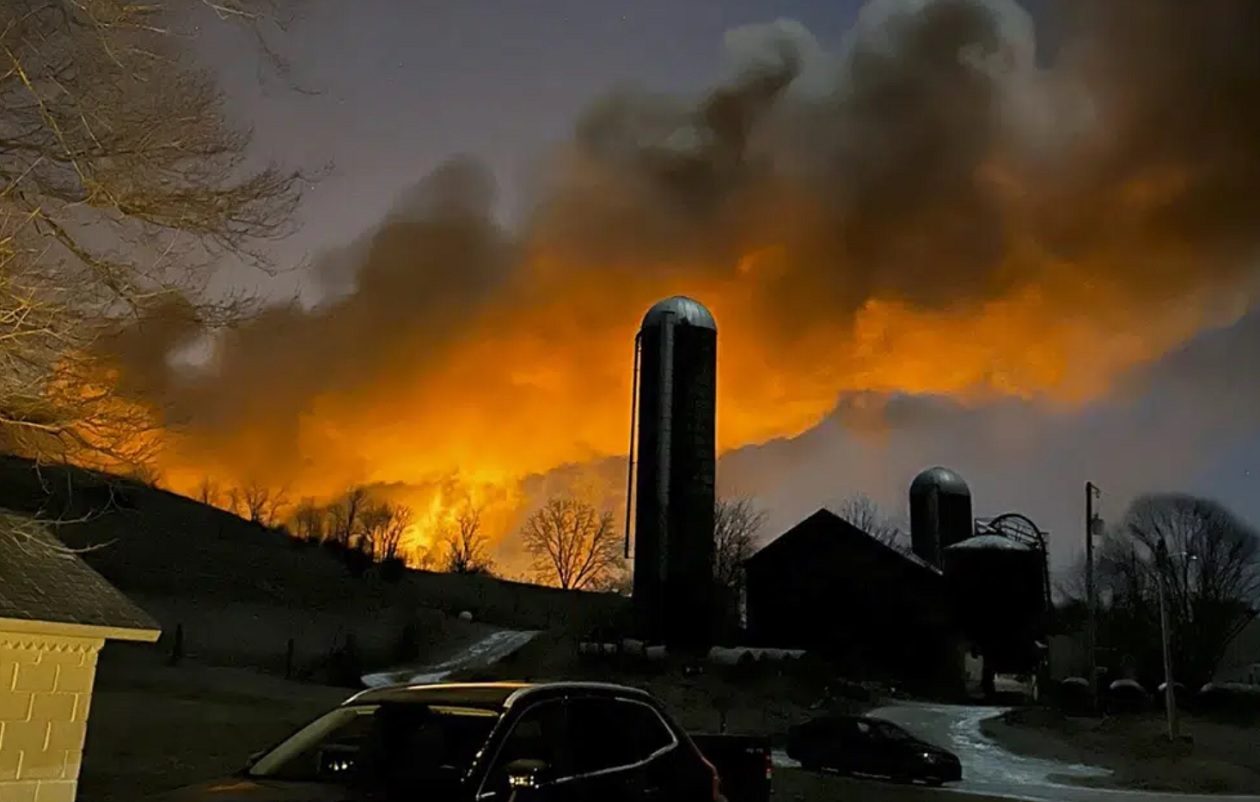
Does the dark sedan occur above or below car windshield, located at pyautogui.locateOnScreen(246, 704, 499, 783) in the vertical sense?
below

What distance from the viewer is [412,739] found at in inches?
203

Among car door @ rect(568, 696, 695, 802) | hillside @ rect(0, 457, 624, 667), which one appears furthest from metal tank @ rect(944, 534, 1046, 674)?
car door @ rect(568, 696, 695, 802)

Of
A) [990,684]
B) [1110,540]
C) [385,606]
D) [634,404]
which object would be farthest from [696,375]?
[1110,540]

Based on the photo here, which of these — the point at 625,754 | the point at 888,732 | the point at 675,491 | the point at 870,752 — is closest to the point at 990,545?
the point at 675,491

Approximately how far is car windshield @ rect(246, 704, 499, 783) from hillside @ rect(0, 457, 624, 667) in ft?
102

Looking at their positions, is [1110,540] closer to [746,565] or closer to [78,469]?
[746,565]

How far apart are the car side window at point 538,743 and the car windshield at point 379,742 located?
14cm

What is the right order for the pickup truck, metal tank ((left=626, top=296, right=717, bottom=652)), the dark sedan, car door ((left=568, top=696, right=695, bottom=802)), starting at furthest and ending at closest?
metal tank ((left=626, top=296, right=717, bottom=652)) → the dark sedan → car door ((left=568, top=696, right=695, bottom=802)) → the pickup truck

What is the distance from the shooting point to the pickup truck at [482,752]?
189 inches

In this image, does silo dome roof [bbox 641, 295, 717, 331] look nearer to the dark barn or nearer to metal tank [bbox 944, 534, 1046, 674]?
the dark barn

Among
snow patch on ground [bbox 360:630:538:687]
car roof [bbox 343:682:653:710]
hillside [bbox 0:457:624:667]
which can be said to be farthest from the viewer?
hillside [bbox 0:457:624:667]

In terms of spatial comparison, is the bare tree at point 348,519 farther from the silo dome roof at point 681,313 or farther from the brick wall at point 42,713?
the brick wall at point 42,713

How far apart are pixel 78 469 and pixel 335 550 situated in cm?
5753

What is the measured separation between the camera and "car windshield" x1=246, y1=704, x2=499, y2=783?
504 cm
